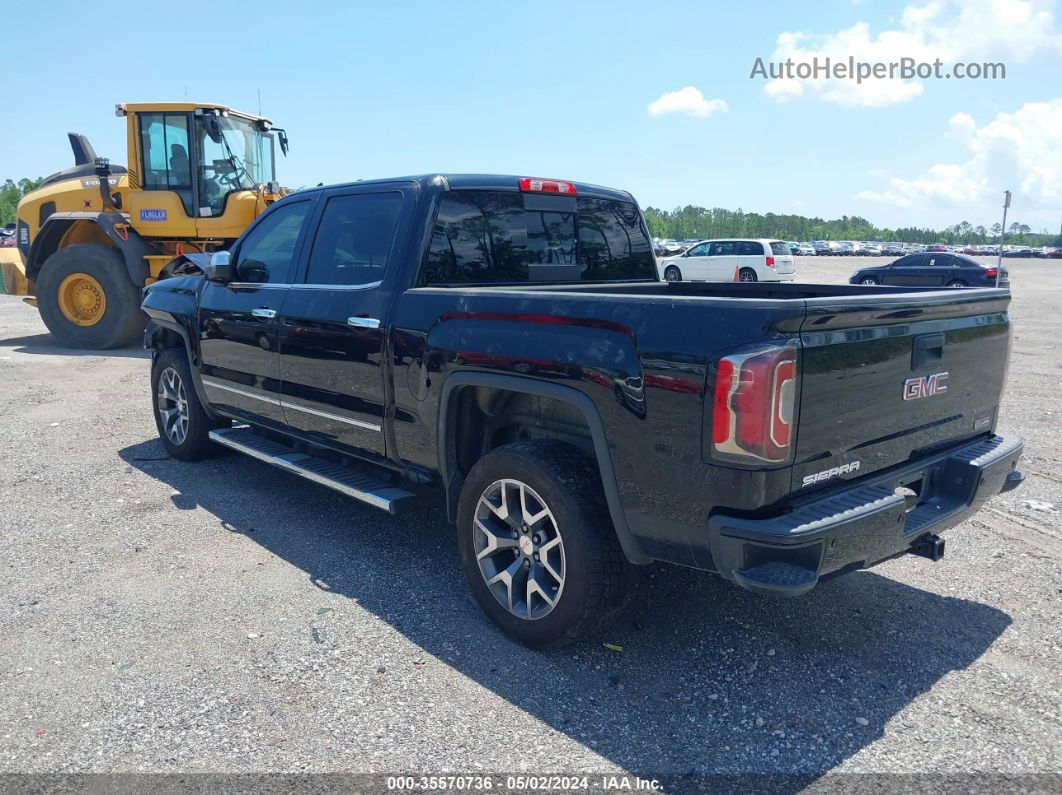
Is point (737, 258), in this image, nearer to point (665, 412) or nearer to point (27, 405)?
point (27, 405)

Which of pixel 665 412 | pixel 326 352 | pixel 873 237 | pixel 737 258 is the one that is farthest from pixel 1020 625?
pixel 873 237

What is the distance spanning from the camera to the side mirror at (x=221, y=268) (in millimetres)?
5398

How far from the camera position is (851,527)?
2805 millimetres

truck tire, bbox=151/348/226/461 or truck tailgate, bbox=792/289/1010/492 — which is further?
truck tire, bbox=151/348/226/461

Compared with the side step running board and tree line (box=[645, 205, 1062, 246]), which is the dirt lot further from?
tree line (box=[645, 205, 1062, 246])

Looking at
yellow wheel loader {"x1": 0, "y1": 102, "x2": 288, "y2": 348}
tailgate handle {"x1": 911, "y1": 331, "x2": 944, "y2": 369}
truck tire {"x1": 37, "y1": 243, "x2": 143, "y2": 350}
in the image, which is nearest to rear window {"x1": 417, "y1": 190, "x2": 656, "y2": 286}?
tailgate handle {"x1": 911, "y1": 331, "x2": 944, "y2": 369}

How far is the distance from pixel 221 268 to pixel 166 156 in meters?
8.02

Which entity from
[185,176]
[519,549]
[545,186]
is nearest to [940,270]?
[185,176]

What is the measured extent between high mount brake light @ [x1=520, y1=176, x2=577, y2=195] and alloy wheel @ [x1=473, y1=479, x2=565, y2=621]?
1879mm

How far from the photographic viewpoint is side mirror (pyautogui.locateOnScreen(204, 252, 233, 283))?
540cm

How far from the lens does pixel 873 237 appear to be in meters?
161

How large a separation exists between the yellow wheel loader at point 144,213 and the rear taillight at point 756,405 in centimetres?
1044

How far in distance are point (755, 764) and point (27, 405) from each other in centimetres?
852

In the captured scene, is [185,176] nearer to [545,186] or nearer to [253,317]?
[253,317]
